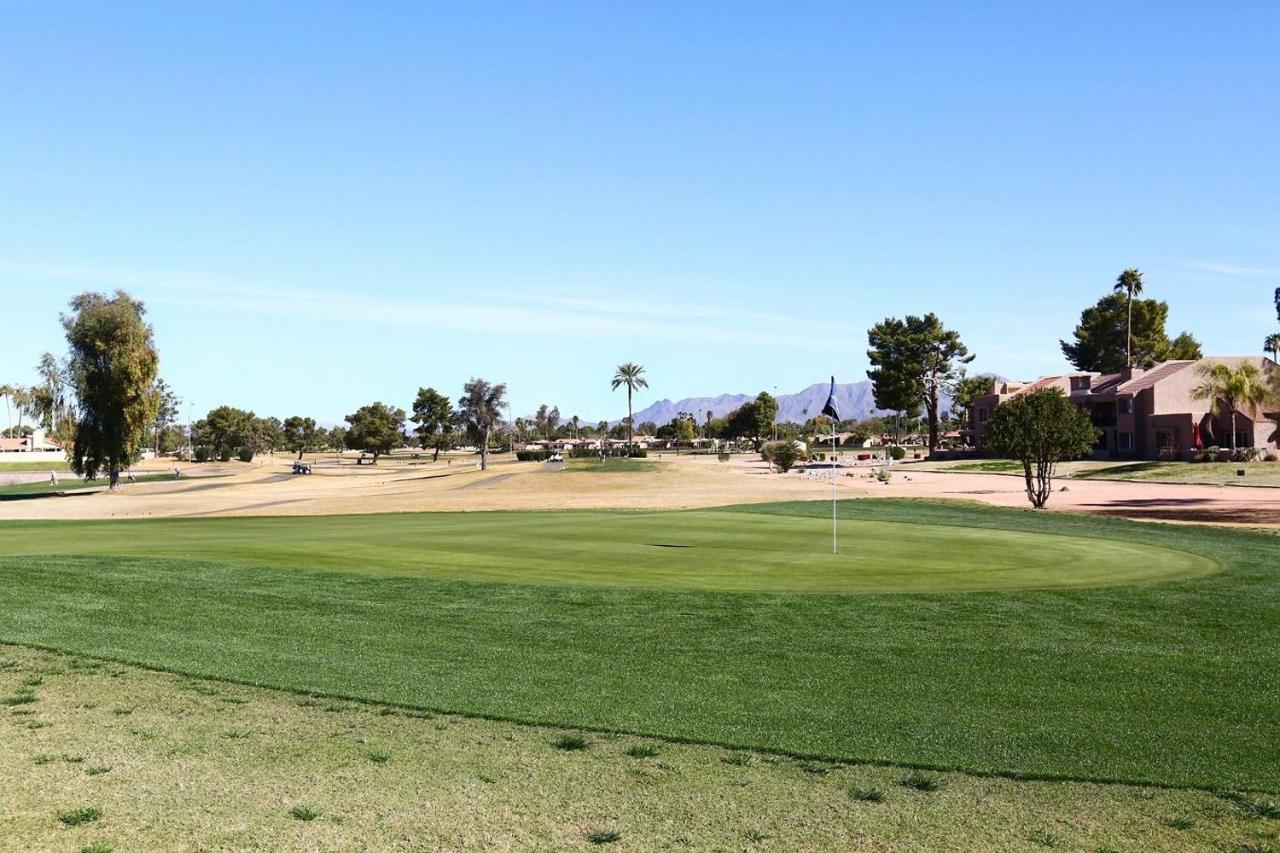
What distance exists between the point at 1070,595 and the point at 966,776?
1022 cm

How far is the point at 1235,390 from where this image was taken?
84.3 meters

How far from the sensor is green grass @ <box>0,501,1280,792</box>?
980cm

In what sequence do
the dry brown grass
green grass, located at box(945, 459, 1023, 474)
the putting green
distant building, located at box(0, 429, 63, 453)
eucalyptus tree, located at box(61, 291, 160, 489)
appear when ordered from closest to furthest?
the putting green
the dry brown grass
eucalyptus tree, located at box(61, 291, 160, 489)
green grass, located at box(945, 459, 1023, 474)
distant building, located at box(0, 429, 63, 453)

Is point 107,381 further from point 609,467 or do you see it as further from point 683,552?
point 683,552

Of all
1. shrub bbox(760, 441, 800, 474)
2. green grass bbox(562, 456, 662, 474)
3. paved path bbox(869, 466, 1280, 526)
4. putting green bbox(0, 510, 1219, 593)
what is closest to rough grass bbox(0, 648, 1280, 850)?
putting green bbox(0, 510, 1219, 593)

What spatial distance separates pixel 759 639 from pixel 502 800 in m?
6.86

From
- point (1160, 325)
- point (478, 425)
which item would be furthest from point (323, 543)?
point (1160, 325)

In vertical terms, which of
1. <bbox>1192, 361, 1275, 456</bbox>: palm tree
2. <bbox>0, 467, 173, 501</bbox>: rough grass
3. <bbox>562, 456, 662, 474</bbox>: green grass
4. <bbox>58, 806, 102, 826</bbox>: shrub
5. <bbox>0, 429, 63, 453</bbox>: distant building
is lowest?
<bbox>0, 467, 173, 501</bbox>: rough grass

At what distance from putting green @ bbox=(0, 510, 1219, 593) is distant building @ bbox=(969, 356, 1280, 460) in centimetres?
6528

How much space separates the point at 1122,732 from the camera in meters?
9.70

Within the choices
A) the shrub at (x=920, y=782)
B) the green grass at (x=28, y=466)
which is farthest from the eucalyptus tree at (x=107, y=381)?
the shrub at (x=920, y=782)

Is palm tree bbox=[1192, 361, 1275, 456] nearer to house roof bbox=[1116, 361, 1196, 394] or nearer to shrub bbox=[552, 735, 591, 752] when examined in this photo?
house roof bbox=[1116, 361, 1196, 394]

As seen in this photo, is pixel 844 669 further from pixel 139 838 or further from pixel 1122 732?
pixel 139 838

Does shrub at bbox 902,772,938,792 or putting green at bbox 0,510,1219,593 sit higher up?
putting green at bbox 0,510,1219,593
